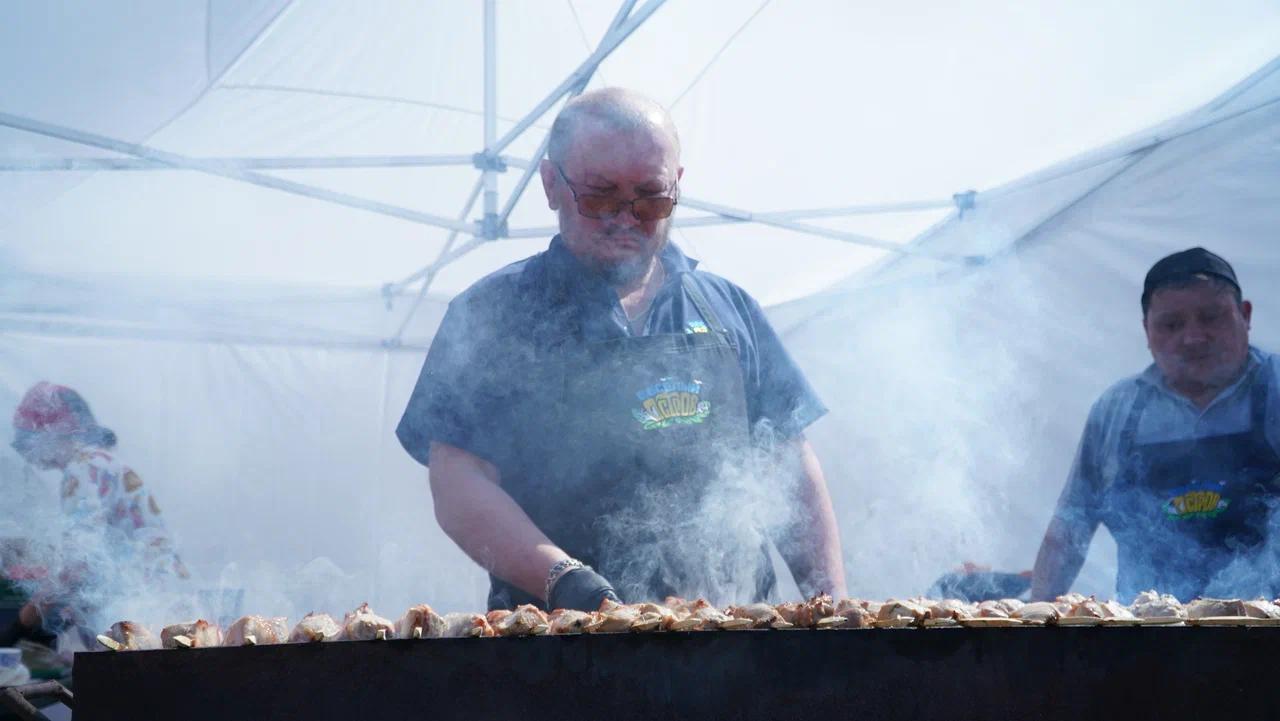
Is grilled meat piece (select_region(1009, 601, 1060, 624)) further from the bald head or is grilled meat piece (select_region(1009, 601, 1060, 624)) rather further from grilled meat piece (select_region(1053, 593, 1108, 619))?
the bald head

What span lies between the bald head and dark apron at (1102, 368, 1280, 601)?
5.59ft

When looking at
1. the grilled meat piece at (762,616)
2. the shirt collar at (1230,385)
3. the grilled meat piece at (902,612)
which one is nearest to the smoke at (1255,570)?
the shirt collar at (1230,385)

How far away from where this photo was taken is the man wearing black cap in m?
2.82

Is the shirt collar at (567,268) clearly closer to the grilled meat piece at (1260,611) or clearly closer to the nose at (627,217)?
the nose at (627,217)

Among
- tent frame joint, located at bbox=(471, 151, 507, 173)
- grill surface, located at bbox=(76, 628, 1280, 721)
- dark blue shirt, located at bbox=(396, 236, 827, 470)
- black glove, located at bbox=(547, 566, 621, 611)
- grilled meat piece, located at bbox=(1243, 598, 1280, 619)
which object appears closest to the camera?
grill surface, located at bbox=(76, 628, 1280, 721)

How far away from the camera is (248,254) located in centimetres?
527

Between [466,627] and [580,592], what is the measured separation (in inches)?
13.8

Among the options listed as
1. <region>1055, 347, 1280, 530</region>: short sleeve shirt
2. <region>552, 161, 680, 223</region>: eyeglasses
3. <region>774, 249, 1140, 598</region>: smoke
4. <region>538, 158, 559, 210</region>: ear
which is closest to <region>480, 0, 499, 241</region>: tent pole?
<region>774, 249, 1140, 598</region>: smoke

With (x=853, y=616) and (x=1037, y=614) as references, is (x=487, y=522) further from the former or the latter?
(x=1037, y=614)

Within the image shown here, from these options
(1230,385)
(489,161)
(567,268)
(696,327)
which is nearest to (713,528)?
(696,327)

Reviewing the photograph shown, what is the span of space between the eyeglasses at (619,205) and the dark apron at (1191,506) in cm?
162

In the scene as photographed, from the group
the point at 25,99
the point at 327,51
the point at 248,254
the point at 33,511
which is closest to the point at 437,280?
the point at 248,254

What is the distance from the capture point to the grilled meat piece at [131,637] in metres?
1.60

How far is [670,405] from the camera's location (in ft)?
7.97
